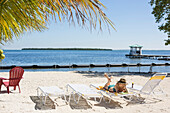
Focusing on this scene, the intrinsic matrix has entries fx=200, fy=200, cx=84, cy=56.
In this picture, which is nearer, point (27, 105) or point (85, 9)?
point (85, 9)

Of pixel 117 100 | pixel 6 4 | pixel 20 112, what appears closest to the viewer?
pixel 6 4

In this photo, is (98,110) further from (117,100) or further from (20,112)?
(20,112)

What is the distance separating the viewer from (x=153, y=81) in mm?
5102

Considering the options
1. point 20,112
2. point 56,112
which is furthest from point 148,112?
point 20,112

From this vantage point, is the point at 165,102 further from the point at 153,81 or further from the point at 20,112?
the point at 20,112

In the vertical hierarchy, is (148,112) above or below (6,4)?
below

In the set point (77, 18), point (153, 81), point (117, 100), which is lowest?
point (117, 100)

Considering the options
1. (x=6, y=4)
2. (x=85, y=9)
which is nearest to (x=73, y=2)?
(x=85, y=9)

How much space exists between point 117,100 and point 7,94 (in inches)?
123

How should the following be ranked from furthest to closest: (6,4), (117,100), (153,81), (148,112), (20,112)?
(117,100) < (153,81) < (148,112) < (20,112) < (6,4)

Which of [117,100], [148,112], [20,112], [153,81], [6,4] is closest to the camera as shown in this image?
[6,4]

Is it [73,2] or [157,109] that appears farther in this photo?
[157,109]

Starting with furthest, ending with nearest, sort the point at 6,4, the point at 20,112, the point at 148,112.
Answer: the point at 148,112
the point at 20,112
the point at 6,4

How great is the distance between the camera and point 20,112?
13.7 ft
